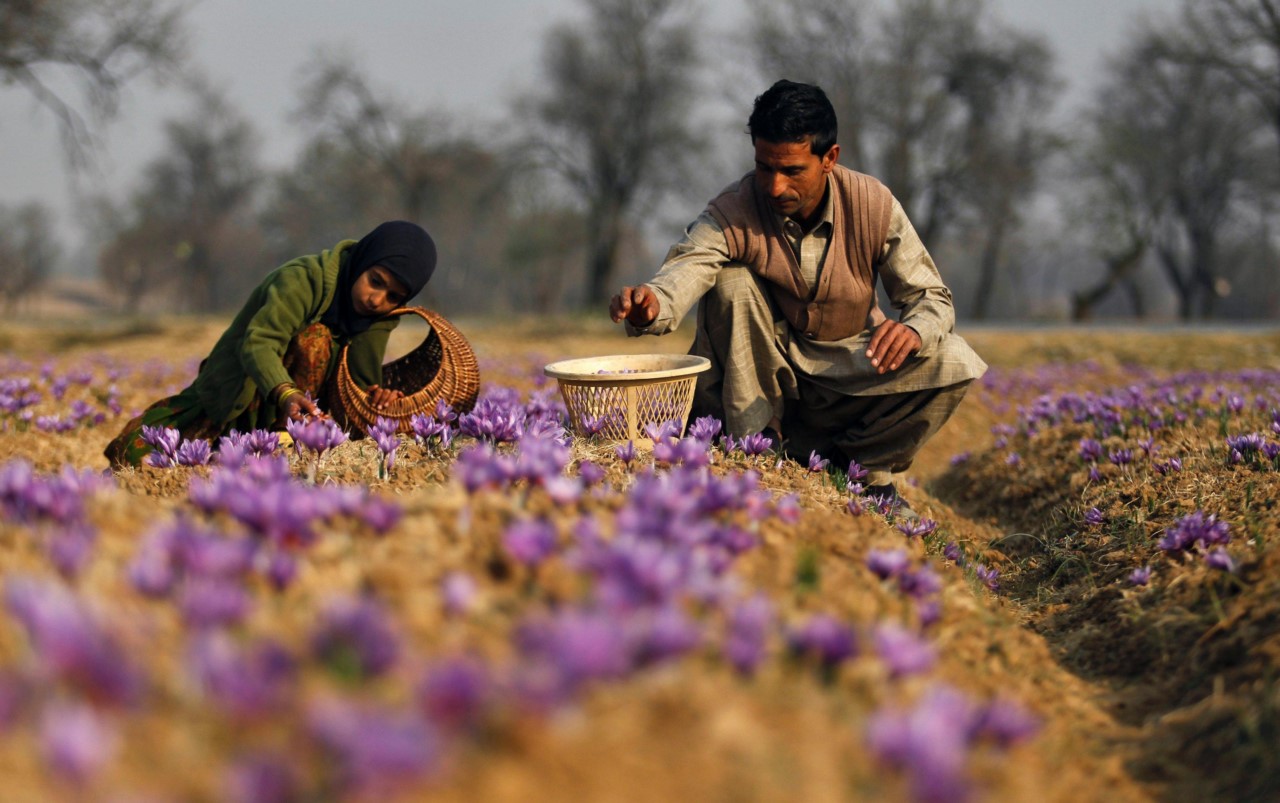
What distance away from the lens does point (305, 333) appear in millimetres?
4742

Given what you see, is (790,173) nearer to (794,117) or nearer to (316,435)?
(794,117)

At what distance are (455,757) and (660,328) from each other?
3248 millimetres

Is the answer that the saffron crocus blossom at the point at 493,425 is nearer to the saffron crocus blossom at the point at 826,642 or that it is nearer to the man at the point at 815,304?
the man at the point at 815,304

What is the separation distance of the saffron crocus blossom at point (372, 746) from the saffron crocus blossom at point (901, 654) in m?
0.90

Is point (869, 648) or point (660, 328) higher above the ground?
point (660, 328)

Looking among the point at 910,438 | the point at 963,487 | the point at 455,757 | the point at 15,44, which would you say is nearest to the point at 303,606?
the point at 455,757

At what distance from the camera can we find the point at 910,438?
15.6 ft

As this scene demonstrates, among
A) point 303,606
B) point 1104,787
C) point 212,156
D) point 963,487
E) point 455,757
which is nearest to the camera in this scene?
point 455,757

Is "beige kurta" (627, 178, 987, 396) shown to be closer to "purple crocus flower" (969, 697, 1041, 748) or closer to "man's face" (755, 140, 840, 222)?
"man's face" (755, 140, 840, 222)

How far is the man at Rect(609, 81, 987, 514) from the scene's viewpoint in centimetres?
448

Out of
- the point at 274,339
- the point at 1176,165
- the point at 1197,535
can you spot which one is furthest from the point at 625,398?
the point at 1176,165

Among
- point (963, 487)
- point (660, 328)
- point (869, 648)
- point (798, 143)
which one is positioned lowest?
point (963, 487)

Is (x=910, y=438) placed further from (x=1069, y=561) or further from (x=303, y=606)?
(x=303, y=606)

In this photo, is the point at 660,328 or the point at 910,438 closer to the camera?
the point at 660,328
